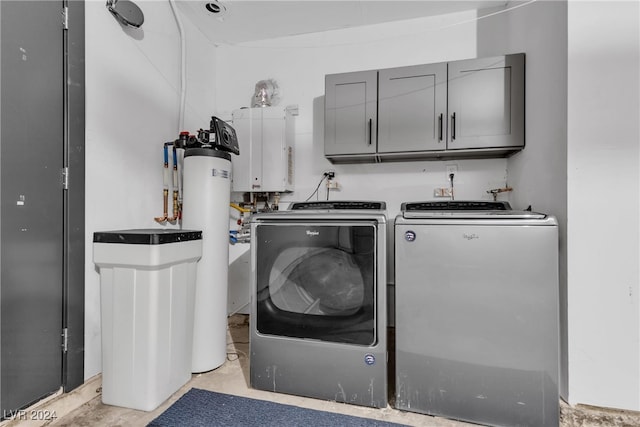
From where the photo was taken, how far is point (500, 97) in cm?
198

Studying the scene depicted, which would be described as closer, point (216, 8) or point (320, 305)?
point (320, 305)

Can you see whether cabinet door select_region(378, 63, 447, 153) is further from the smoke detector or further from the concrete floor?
the concrete floor

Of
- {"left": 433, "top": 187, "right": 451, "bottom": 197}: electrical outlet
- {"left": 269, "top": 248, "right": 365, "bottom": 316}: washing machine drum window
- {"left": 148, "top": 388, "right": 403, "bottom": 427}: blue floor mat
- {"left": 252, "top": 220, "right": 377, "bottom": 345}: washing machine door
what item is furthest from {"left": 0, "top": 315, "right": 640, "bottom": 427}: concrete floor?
{"left": 433, "top": 187, "right": 451, "bottom": 197}: electrical outlet

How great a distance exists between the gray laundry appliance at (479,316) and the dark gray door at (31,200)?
5.21 feet

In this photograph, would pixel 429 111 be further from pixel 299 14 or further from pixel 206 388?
pixel 206 388

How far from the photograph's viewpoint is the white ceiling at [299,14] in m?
2.29

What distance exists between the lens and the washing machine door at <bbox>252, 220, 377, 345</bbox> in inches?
59.1

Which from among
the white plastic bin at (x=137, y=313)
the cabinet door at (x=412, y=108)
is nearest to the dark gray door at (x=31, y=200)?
the white plastic bin at (x=137, y=313)

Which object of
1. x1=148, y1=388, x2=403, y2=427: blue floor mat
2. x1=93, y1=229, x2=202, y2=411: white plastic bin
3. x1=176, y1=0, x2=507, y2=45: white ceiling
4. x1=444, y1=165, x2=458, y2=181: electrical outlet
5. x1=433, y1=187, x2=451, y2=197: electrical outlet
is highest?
x1=176, y1=0, x2=507, y2=45: white ceiling

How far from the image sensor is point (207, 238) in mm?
1804

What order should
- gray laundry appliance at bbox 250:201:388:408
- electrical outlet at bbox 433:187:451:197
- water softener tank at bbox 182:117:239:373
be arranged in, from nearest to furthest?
1. gray laundry appliance at bbox 250:201:388:408
2. water softener tank at bbox 182:117:239:373
3. electrical outlet at bbox 433:187:451:197

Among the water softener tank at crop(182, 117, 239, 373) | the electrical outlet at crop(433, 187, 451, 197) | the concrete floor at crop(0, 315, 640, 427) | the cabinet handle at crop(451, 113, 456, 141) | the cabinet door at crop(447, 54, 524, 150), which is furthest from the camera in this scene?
the electrical outlet at crop(433, 187, 451, 197)

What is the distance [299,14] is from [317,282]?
6.80ft

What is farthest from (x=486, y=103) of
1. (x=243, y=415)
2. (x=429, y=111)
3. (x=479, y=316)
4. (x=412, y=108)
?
(x=243, y=415)
